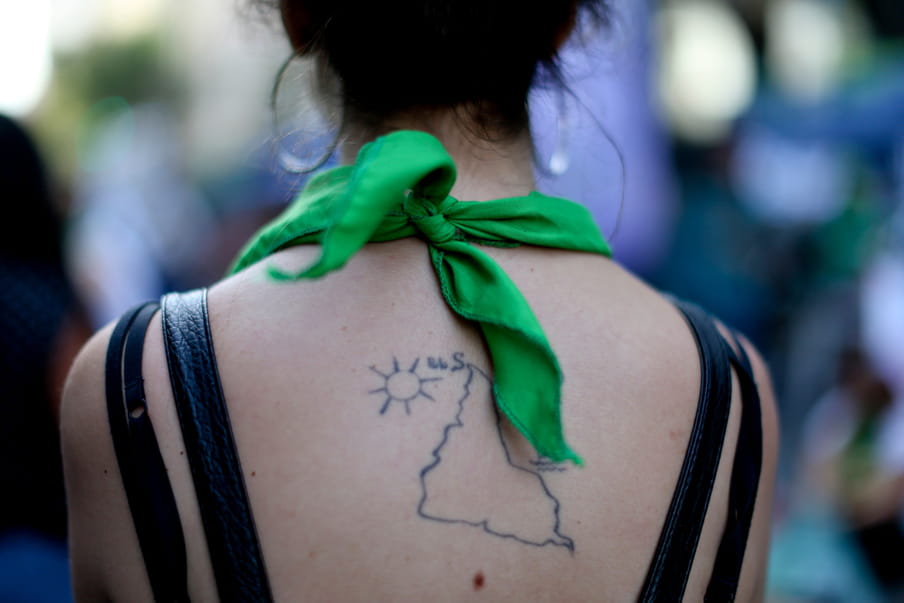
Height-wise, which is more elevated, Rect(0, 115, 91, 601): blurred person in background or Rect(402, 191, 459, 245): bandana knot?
Rect(402, 191, 459, 245): bandana knot

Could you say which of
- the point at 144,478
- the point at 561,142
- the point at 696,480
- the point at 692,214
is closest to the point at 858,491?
the point at 692,214

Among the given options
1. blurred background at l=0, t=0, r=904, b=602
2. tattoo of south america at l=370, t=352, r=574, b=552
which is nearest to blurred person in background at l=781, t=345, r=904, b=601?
blurred background at l=0, t=0, r=904, b=602

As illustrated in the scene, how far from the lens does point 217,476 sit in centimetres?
103

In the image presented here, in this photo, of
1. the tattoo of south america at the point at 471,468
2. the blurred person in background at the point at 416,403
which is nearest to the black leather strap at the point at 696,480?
the blurred person in background at the point at 416,403

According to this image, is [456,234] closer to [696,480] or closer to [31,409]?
[696,480]

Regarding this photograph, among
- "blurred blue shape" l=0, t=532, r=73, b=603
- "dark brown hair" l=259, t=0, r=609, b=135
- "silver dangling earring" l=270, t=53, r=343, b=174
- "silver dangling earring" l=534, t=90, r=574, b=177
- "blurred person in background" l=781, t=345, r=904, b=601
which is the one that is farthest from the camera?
"blurred person in background" l=781, t=345, r=904, b=601

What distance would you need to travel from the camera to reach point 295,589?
102cm

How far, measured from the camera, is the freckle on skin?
1.04m

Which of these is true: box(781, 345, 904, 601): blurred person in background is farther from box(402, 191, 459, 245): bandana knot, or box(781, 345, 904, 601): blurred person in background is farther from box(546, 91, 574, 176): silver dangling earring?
box(402, 191, 459, 245): bandana knot

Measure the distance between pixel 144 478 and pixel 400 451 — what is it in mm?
335

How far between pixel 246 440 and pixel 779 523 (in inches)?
155

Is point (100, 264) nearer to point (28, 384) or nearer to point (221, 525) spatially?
point (28, 384)

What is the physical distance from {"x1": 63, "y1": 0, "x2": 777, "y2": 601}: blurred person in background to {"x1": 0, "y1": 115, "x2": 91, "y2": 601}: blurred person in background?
0.92 metres

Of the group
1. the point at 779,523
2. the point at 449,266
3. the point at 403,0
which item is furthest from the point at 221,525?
the point at 779,523
